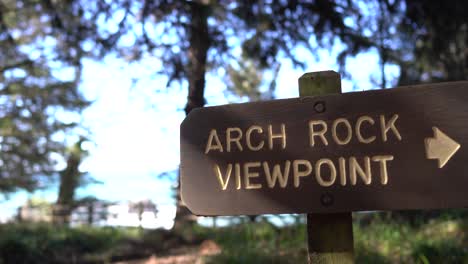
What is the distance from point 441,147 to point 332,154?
1.07 ft

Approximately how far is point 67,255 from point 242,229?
3.54 metres

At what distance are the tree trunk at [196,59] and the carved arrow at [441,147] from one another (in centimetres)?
426

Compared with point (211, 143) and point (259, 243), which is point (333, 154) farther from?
point (259, 243)

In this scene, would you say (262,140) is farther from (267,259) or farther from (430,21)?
(430,21)

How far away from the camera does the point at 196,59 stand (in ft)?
23.5

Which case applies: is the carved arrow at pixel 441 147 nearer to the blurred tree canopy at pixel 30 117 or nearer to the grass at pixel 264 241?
the grass at pixel 264 241

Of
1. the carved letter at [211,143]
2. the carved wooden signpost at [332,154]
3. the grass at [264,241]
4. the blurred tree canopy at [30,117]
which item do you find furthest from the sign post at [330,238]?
the blurred tree canopy at [30,117]

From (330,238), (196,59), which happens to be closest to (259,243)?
(196,59)

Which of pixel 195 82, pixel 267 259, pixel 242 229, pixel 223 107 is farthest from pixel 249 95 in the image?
pixel 223 107

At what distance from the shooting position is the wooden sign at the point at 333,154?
1.47m

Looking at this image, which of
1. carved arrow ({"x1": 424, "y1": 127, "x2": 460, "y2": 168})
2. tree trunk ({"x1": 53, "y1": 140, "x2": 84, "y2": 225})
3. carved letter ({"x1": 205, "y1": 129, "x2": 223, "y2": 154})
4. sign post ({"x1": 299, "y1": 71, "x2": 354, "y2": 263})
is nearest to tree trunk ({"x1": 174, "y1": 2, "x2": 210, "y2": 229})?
carved letter ({"x1": 205, "y1": 129, "x2": 223, "y2": 154})

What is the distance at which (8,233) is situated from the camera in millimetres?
9312

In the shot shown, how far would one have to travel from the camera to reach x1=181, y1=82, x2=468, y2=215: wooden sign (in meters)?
1.47

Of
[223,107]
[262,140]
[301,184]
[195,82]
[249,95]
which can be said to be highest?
[249,95]
